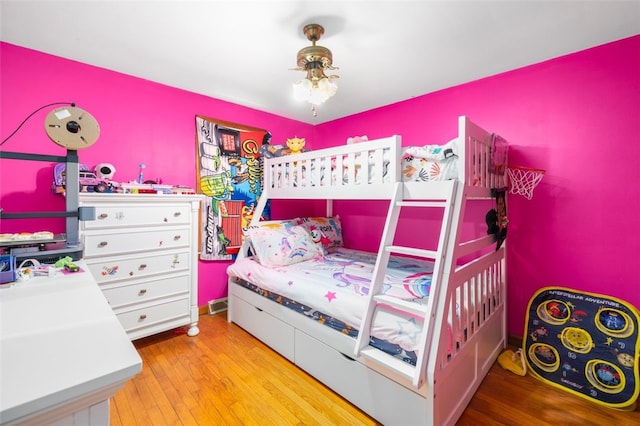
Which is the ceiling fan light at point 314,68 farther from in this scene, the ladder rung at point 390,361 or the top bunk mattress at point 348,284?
the ladder rung at point 390,361

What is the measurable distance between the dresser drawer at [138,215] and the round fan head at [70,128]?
606mm

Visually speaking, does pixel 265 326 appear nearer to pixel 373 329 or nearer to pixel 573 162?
pixel 373 329

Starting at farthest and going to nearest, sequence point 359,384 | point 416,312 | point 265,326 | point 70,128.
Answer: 1. point 265,326
2. point 359,384
3. point 70,128
4. point 416,312

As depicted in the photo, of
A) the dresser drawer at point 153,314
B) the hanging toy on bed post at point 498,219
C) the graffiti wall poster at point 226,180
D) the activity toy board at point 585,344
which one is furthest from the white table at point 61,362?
the activity toy board at point 585,344

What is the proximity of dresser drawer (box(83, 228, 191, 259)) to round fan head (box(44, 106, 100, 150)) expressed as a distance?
0.74 metres

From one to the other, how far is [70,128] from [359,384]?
7.24 ft

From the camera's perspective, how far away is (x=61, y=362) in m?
0.61

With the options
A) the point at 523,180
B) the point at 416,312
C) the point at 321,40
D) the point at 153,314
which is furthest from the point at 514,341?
the point at 153,314

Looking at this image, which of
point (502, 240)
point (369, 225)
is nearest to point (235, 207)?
point (369, 225)

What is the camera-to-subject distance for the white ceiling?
1.61 meters

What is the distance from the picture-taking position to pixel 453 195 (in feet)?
5.09

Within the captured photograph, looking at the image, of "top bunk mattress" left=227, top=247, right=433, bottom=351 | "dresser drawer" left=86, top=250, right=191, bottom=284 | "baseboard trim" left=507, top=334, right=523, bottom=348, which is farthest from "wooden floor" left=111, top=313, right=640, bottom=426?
"dresser drawer" left=86, top=250, right=191, bottom=284

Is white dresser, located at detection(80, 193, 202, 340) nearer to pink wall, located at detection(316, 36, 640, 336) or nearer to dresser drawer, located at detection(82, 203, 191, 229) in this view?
dresser drawer, located at detection(82, 203, 191, 229)

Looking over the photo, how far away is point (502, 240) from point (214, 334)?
8.56 ft
